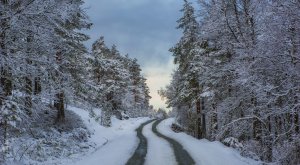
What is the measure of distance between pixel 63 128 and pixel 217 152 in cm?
A: 1059

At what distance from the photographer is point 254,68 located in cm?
1440

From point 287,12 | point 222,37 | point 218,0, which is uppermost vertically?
point 218,0

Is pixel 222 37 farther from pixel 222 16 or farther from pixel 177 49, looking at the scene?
pixel 177 49

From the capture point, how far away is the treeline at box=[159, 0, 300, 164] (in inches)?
456

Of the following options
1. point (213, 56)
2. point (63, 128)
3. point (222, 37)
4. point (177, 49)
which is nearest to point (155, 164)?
point (222, 37)

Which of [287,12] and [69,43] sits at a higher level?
[69,43]

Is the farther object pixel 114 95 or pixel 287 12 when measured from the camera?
pixel 114 95

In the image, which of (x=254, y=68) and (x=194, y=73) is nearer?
(x=254, y=68)

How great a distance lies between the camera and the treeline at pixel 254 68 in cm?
Result: 1157

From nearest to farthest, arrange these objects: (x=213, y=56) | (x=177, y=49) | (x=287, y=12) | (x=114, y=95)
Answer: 1. (x=287, y=12)
2. (x=213, y=56)
3. (x=177, y=49)
4. (x=114, y=95)

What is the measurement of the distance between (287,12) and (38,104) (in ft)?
30.2

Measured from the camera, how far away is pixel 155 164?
51.7ft

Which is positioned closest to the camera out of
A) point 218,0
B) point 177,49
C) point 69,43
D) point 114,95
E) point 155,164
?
point 155,164

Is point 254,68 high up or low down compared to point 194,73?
down
